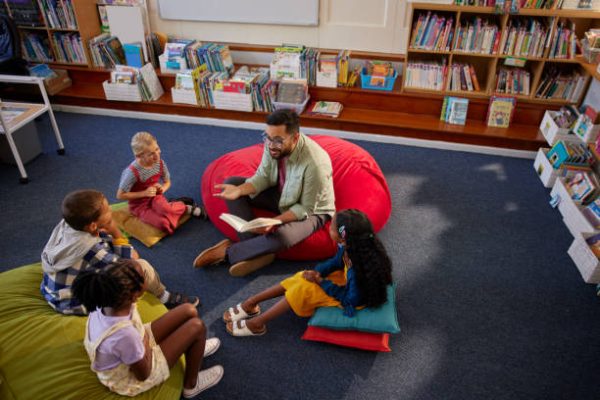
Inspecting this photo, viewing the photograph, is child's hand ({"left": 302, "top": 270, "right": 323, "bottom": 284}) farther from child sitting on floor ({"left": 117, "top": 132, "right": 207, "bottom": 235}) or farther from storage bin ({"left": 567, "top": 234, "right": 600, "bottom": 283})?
storage bin ({"left": 567, "top": 234, "right": 600, "bottom": 283})

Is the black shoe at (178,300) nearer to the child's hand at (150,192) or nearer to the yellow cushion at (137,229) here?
the yellow cushion at (137,229)

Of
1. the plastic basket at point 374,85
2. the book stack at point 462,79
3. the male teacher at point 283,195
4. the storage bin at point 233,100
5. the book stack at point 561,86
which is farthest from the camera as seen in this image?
the storage bin at point 233,100

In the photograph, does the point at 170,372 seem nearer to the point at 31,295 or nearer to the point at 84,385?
the point at 84,385

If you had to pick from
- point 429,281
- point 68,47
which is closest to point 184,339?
point 429,281

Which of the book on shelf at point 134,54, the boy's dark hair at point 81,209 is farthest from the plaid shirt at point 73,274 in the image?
the book on shelf at point 134,54

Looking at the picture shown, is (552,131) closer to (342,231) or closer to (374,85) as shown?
(374,85)

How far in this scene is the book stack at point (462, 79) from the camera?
173 inches

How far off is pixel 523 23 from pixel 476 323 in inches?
117

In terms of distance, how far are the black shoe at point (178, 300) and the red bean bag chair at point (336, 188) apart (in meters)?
0.55

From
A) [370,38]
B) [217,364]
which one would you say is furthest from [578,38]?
[217,364]

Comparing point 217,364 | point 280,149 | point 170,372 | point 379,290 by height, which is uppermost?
point 280,149

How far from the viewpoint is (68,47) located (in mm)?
5184

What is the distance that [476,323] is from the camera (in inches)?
104

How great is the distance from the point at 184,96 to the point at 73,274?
296 cm
